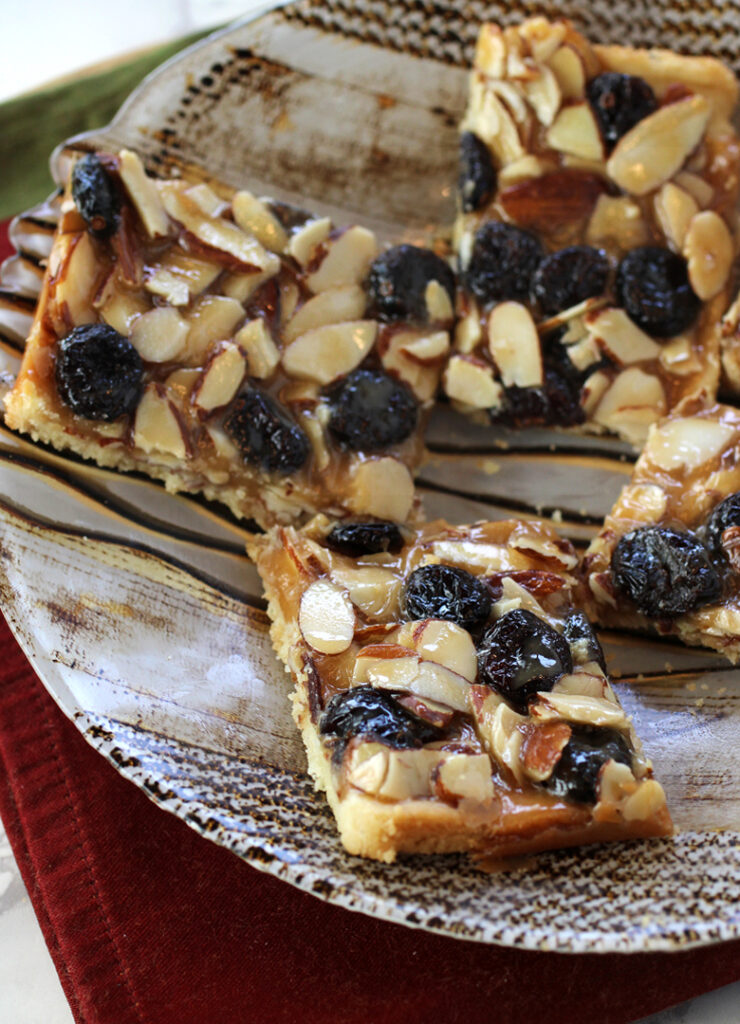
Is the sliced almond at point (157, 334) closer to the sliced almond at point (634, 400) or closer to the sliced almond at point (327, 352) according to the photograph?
the sliced almond at point (327, 352)

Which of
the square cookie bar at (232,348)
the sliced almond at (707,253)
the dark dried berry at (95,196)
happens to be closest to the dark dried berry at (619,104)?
the sliced almond at (707,253)

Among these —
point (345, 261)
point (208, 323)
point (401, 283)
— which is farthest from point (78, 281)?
point (401, 283)

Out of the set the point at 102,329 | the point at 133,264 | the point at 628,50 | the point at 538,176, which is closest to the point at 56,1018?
the point at 102,329

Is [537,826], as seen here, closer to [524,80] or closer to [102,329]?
[102,329]

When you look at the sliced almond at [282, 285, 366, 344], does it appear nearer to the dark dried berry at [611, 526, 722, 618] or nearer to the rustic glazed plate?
the rustic glazed plate

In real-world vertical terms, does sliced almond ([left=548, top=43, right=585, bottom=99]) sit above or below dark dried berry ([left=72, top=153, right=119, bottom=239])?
below

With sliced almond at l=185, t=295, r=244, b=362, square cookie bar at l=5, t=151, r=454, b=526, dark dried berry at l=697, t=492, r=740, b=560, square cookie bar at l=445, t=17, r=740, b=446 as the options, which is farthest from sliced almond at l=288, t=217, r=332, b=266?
dark dried berry at l=697, t=492, r=740, b=560
